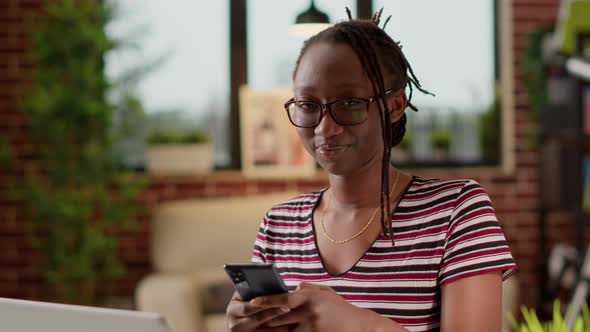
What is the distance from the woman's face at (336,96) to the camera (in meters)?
0.94

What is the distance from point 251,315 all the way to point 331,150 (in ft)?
0.74

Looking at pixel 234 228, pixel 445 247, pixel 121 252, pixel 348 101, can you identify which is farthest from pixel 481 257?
pixel 121 252

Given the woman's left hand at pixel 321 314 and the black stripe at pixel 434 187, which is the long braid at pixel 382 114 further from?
the woman's left hand at pixel 321 314

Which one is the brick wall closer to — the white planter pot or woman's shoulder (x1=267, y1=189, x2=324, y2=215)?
the white planter pot

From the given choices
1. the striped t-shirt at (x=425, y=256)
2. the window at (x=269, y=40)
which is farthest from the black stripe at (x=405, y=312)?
the window at (x=269, y=40)

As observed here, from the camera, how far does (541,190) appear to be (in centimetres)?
430

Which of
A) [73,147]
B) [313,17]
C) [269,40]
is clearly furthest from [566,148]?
[73,147]

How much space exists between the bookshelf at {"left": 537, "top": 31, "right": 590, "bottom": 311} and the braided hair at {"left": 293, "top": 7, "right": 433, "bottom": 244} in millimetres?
2721

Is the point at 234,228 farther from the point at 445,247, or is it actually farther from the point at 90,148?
the point at 445,247

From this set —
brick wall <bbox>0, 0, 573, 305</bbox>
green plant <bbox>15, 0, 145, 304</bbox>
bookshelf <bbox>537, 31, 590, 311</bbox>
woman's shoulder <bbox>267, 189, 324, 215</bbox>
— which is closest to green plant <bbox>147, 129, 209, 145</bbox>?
brick wall <bbox>0, 0, 573, 305</bbox>

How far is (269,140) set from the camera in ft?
14.3

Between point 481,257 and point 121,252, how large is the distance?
140 inches

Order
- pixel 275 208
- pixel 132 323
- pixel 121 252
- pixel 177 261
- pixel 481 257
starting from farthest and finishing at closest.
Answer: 1. pixel 121 252
2. pixel 177 261
3. pixel 275 208
4. pixel 481 257
5. pixel 132 323

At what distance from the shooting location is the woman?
3.00 ft
